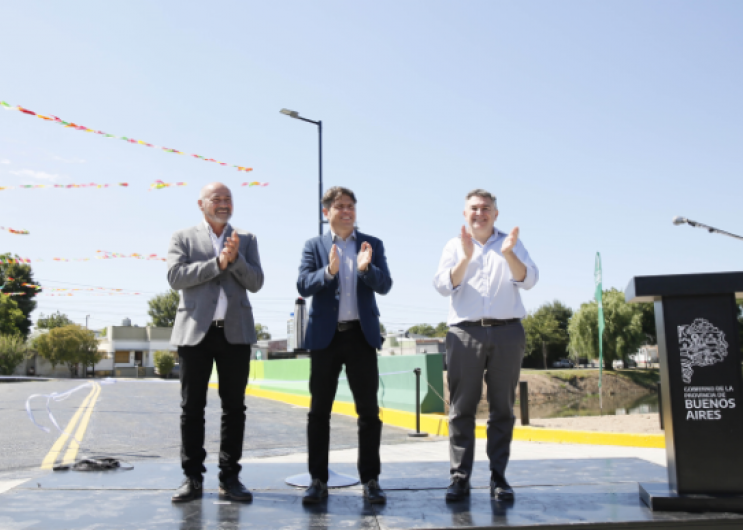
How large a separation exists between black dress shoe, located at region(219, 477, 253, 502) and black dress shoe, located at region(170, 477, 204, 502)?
128 millimetres

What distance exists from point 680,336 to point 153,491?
323cm

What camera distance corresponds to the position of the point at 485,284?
11.9 ft

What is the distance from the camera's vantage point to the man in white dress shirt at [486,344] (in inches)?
138

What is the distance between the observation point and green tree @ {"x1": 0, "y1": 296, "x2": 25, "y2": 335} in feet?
190

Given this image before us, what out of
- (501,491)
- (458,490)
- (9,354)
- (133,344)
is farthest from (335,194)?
(133,344)

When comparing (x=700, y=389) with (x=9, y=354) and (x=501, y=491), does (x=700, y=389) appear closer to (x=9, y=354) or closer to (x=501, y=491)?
(x=501, y=491)

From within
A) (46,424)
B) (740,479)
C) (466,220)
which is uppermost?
(466,220)

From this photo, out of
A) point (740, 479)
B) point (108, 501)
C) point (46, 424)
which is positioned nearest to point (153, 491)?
point (108, 501)

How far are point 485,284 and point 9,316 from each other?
67.2 metres

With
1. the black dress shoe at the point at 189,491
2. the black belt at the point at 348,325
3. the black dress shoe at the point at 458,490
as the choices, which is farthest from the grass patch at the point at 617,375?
the black dress shoe at the point at 189,491

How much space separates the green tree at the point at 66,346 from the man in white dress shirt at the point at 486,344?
64417mm

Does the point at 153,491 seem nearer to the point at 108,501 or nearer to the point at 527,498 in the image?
the point at 108,501

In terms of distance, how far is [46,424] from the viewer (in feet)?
34.4

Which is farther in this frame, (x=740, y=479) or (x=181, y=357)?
(x=181, y=357)
